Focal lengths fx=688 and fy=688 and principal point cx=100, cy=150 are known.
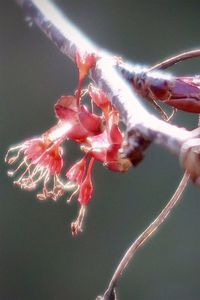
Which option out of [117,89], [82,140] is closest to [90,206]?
[82,140]

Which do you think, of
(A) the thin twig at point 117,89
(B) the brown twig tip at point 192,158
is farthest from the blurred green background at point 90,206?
(B) the brown twig tip at point 192,158

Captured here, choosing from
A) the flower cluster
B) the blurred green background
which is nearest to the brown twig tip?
the flower cluster

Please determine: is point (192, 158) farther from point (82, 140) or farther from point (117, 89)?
point (82, 140)

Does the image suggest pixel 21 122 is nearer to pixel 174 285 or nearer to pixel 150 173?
pixel 150 173

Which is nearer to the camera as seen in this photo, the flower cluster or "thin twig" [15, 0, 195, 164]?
"thin twig" [15, 0, 195, 164]

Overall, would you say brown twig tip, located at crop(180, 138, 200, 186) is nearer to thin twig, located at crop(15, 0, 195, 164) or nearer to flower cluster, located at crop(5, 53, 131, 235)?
thin twig, located at crop(15, 0, 195, 164)

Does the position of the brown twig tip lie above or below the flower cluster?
below

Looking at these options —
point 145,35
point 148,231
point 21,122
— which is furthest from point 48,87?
point 148,231
